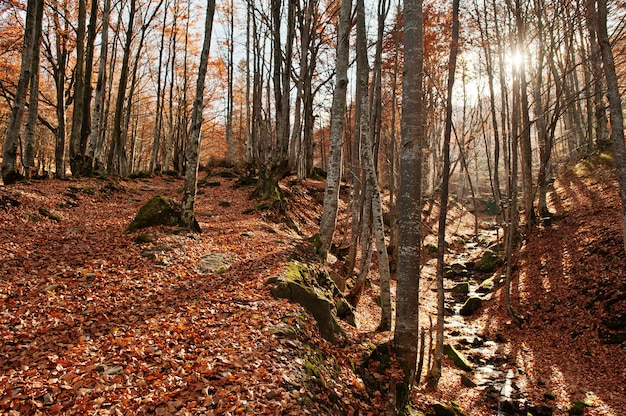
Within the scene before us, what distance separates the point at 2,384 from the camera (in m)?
3.58

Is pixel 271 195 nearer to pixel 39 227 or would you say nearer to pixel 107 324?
pixel 39 227

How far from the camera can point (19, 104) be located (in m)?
10.3

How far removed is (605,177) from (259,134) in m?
15.5

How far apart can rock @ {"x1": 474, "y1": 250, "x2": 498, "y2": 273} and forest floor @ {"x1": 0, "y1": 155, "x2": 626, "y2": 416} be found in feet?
9.05

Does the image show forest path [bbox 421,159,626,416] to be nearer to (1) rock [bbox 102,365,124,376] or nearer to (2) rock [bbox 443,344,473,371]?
(2) rock [bbox 443,344,473,371]

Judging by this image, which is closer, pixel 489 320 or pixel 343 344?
pixel 343 344

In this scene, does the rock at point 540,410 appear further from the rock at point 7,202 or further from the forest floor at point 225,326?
the rock at point 7,202

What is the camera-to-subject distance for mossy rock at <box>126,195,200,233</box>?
870 cm

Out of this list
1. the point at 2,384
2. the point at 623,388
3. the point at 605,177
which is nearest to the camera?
the point at 2,384

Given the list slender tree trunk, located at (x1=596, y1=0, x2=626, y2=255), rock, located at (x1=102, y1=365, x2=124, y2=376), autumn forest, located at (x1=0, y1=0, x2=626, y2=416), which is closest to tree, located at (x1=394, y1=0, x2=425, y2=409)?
autumn forest, located at (x1=0, y1=0, x2=626, y2=416)

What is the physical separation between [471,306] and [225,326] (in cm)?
953

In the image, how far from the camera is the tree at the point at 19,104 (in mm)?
10312

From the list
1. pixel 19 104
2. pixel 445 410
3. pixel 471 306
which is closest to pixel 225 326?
pixel 445 410

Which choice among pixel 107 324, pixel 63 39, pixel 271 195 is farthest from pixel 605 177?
pixel 63 39
